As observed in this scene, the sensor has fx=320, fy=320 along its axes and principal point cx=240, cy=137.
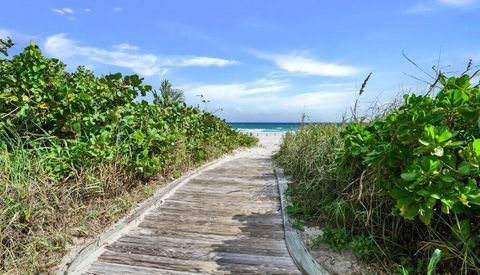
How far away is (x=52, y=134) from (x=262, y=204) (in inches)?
131

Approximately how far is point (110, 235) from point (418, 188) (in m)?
3.35

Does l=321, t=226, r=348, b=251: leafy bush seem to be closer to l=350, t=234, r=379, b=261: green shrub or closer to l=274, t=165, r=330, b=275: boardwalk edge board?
l=350, t=234, r=379, b=261: green shrub

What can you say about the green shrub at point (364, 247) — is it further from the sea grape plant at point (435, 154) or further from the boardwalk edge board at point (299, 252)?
the sea grape plant at point (435, 154)

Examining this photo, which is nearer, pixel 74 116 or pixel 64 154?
pixel 64 154

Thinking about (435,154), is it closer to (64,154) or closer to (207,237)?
(207,237)

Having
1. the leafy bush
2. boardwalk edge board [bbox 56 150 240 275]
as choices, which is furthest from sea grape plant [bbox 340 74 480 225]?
boardwalk edge board [bbox 56 150 240 275]

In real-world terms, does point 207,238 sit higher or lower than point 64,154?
lower

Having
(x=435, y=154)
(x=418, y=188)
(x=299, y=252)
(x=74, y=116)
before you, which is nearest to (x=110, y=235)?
(x=74, y=116)

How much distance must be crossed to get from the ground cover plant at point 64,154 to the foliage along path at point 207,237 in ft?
1.71

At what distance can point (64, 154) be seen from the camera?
4.36 metres

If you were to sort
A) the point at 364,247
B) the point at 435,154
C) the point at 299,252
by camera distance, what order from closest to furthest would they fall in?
the point at 435,154 → the point at 364,247 → the point at 299,252

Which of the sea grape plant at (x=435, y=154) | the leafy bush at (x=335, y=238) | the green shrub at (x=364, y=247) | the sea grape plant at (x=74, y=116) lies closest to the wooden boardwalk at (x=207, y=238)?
the leafy bush at (x=335, y=238)

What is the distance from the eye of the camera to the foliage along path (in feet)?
10.7

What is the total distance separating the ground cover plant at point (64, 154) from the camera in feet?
11.0
